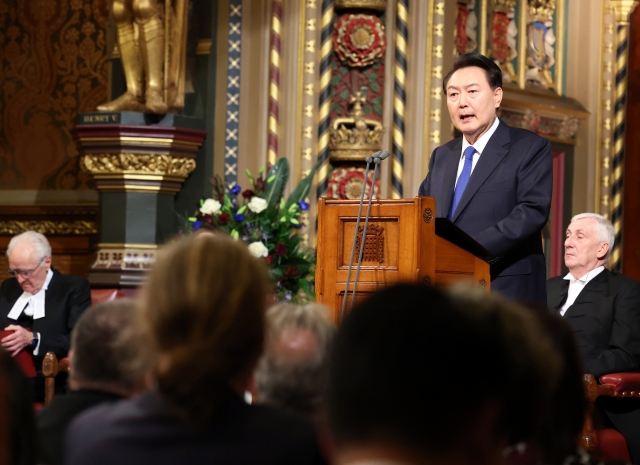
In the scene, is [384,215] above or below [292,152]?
below

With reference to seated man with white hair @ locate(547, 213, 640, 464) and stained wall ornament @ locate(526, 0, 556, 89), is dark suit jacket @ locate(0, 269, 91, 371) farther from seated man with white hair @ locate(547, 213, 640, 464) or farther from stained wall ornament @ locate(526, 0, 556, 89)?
stained wall ornament @ locate(526, 0, 556, 89)

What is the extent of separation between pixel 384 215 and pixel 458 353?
8.00 ft

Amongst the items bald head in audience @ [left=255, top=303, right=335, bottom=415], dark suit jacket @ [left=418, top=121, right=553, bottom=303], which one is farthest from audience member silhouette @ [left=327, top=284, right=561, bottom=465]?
dark suit jacket @ [left=418, top=121, right=553, bottom=303]

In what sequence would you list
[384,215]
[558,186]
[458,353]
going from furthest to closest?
[558,186] → [384,215] → [458,353]

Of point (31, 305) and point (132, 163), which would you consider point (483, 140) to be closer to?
point (31, 305)

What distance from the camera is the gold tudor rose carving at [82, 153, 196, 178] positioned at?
623 cm

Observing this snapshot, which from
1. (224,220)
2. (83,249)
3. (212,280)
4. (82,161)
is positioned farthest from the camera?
(83,249)

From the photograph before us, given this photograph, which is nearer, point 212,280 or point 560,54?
point 212,280

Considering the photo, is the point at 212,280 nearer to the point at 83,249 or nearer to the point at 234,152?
the point at 234,152

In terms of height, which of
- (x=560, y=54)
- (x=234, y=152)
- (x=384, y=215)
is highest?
(x=560, y=54)

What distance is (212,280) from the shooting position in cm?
Result: 159

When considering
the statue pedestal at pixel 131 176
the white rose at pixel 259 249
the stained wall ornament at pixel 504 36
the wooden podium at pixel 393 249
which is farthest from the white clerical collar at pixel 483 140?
the stained wall ornament at pixel 504 36

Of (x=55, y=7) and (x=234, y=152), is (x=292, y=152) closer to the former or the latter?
(x=234, y=152)

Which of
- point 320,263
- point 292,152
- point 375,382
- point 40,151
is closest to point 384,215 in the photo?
point 320,263
